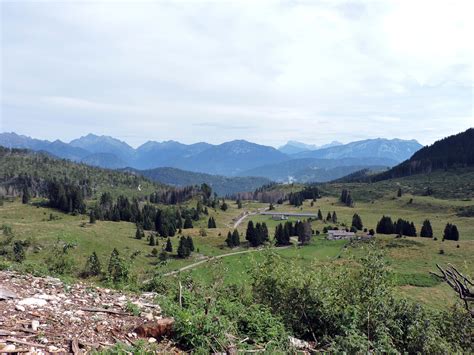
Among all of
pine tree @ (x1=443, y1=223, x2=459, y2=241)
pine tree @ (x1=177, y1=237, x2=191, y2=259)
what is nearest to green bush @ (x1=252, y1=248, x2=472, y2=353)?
pine tree @ (x1=177, y1=237, x2=191, y2=259)

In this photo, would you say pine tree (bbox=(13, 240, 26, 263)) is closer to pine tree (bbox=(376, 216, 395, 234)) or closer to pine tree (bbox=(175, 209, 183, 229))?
pine tree (bbox=(175, 209, 183, 229))

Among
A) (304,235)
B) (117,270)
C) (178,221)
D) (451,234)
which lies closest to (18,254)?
(117,270)

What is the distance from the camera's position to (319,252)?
7550 cm

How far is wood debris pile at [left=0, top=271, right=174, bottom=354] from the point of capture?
300 inches

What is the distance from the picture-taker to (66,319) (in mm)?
8828

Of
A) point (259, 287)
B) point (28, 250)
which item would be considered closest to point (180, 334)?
point (259, 287)

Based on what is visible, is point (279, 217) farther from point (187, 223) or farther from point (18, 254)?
point (18, 254)

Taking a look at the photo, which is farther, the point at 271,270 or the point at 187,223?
the point at 187,223

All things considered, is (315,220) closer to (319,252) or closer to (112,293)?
(319,252)

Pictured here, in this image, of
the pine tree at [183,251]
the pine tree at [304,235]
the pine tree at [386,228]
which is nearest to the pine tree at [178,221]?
the pine tree at [183,251]

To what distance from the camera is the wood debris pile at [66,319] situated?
761 cm

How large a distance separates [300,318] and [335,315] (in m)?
1.24

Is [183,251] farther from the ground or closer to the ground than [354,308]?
closer to the ground

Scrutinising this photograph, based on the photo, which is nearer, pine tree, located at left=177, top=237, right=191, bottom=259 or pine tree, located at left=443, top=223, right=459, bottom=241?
pine tree, located at left=177, top=237, right=191, bottom=259
